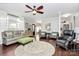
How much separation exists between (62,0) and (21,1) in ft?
2.68

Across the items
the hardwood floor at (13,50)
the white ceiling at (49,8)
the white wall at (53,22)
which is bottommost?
the hardwood floor at (13,50)

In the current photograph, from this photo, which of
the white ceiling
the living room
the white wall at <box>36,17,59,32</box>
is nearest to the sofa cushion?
the living room

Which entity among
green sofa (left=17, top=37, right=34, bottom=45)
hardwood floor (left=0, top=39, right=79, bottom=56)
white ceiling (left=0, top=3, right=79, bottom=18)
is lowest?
hardwood floor (left=0, top=39, right=79, bottom=56)

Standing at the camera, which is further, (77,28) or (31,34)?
(31,34)

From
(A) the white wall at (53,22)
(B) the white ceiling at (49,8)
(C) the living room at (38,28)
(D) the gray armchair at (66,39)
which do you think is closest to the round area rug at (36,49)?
(C) the living room at (38,28)

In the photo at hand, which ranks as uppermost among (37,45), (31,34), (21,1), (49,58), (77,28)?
(21,1)

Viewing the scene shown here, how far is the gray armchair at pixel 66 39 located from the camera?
1801 mm

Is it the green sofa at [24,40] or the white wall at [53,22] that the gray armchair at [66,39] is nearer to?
the white wall at [53,22]

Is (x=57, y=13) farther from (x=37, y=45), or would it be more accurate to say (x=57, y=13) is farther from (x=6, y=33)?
(x=6, y=33)

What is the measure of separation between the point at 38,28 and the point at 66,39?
0.65 m

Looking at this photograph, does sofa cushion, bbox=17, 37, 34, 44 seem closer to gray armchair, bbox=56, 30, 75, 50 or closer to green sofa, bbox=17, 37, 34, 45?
green sofa, bbox=17, 37, 34, 45

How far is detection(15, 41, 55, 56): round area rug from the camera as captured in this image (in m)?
1.77

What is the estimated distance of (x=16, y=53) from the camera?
1.76 m

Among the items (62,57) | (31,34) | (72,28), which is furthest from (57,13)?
(62,57)
